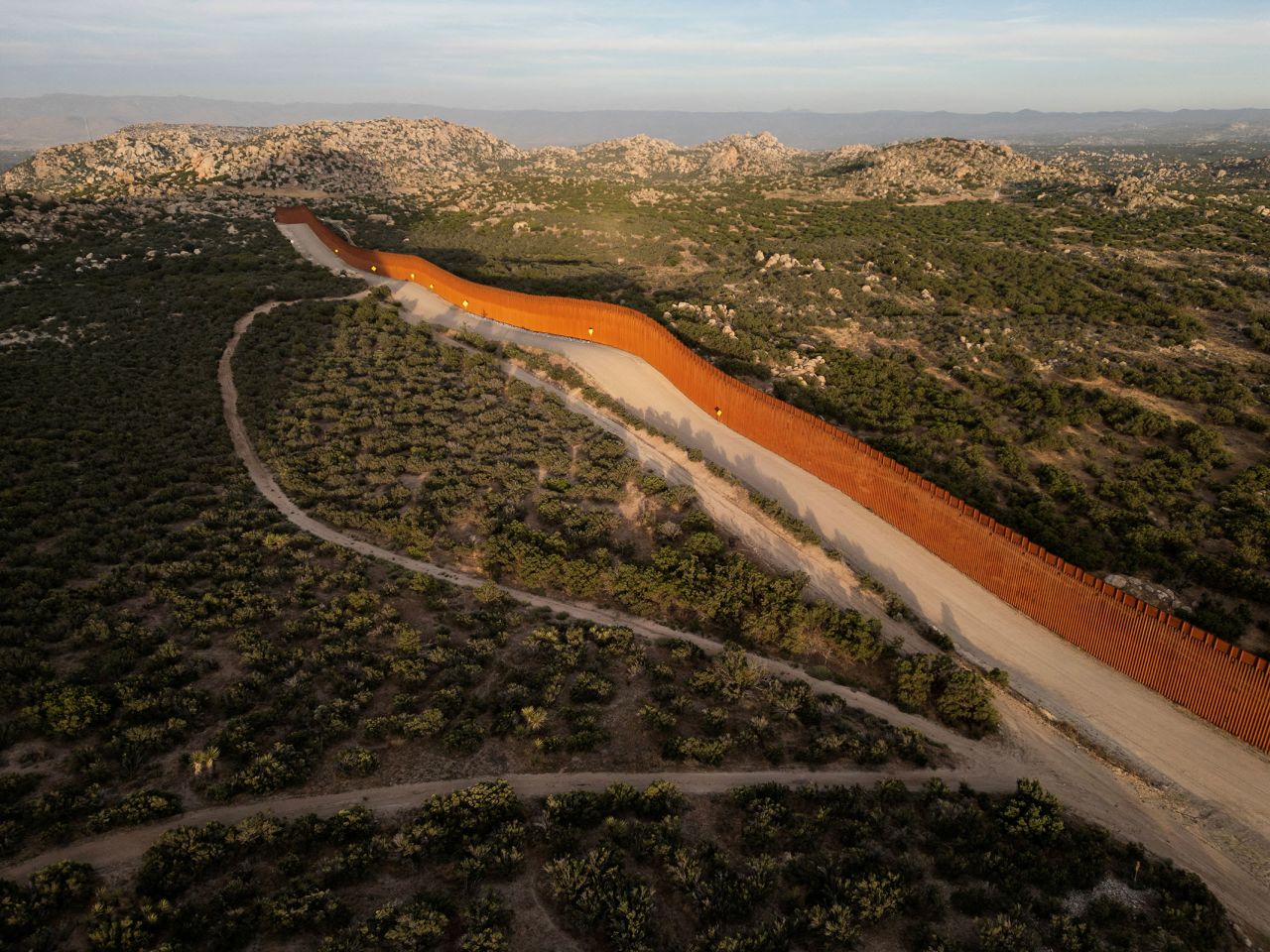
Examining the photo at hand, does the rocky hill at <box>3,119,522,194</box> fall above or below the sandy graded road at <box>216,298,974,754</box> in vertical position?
above

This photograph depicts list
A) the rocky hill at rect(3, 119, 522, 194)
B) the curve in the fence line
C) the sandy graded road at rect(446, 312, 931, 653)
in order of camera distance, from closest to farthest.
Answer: the curve in the fence line < the sandy graded road at rect(446, 312, 931, 653) < the rocky hill at rect(3, 119, 522, 194)

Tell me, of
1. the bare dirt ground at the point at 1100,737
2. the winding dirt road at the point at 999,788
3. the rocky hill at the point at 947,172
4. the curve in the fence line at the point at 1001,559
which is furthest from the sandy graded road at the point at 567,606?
the rocky hill at the point at 947,172

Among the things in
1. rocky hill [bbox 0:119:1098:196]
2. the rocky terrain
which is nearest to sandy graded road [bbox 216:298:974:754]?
the rocky terrain

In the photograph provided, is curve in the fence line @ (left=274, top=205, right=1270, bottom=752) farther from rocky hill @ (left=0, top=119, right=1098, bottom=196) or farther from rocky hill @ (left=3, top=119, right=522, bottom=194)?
rocky hill @ (left=3, top=119, right=522, bottom=194)

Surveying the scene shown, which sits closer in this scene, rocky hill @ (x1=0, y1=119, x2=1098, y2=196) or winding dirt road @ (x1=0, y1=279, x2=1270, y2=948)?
winding dirt road @ (x1=0, y1=279, x2=1270, y2=948)

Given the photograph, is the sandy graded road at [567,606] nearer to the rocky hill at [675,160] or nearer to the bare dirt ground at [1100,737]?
the bare dirt ground at [1100,737]

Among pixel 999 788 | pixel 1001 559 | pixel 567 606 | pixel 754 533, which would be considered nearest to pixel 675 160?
pixel 754 533

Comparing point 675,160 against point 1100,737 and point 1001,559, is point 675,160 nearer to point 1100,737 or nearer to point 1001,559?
point 1001,559
